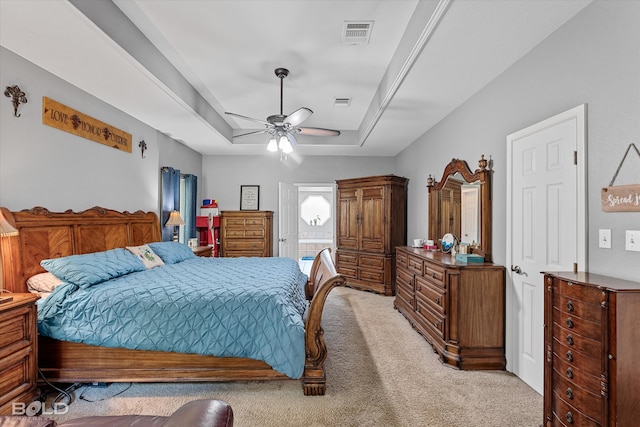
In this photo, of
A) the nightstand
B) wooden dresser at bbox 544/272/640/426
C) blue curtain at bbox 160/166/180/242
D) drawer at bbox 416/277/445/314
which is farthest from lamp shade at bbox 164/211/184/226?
wooden dresser at bbox 544/272/640/426

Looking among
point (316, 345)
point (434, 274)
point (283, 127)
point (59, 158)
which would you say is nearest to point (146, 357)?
point (316, 345)

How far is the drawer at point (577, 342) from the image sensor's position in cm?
151

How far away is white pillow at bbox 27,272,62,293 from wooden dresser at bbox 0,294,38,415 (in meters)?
0.34

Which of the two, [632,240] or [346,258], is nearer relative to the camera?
[632,240]

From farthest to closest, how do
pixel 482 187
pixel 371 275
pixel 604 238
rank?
1. pixel 371 275
2. pixel 482 187
3. pixel 604 238

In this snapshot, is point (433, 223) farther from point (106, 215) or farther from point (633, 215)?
point (106, 215)

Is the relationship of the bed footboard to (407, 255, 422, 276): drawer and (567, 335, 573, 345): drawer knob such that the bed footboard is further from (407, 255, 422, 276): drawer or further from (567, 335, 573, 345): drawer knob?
(407, 255, 422, 276): drawer

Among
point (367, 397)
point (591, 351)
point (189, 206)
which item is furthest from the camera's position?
point (189, 206)

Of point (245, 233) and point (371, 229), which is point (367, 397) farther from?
point (245, 233)

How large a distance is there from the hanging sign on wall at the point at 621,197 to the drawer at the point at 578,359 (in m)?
0.82

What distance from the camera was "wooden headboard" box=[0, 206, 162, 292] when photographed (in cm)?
249

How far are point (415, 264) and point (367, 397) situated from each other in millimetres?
1889

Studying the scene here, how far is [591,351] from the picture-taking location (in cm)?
154

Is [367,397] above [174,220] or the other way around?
the other way around
